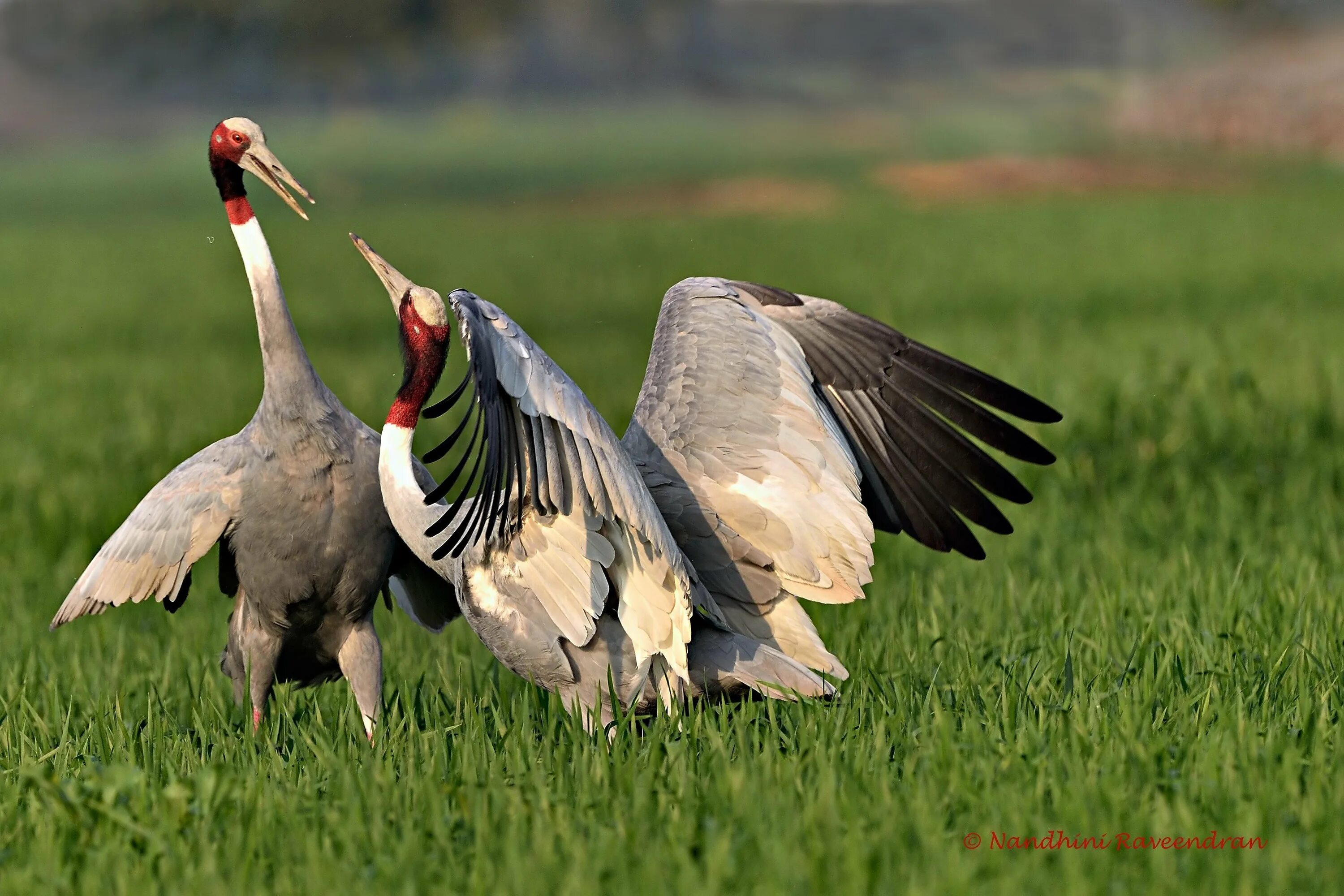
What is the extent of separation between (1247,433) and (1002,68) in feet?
478

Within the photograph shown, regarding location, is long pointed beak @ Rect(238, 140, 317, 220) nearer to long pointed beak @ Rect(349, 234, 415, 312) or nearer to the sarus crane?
long pointed beak @ Rect(349, 234, 415, 312)

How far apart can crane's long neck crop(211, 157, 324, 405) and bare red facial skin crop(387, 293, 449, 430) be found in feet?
1.14

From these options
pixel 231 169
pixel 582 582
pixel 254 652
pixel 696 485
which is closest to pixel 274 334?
pixel 231 169

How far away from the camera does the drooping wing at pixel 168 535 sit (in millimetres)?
4902

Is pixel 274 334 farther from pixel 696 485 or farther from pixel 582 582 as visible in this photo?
pixel 696 485

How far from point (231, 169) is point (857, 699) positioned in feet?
8.97

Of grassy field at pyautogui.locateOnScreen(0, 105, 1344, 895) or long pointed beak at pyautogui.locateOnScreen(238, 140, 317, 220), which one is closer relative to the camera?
grassy field at pyautogui.locateOnScreen(0, 105, 1344, 895)

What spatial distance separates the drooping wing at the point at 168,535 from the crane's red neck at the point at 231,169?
77 cm

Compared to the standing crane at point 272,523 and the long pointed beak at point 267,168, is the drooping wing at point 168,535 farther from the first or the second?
the long pointed beak at point 267,168

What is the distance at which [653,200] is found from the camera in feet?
192

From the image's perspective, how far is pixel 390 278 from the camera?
4.61m

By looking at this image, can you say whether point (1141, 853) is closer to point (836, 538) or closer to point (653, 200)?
point (836, 538)

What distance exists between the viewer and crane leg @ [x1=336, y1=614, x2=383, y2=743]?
197 inches

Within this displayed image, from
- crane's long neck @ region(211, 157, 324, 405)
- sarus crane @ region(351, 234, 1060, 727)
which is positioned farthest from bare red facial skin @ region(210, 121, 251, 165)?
sarus crane @ region(351, 234, 1060, 727)
